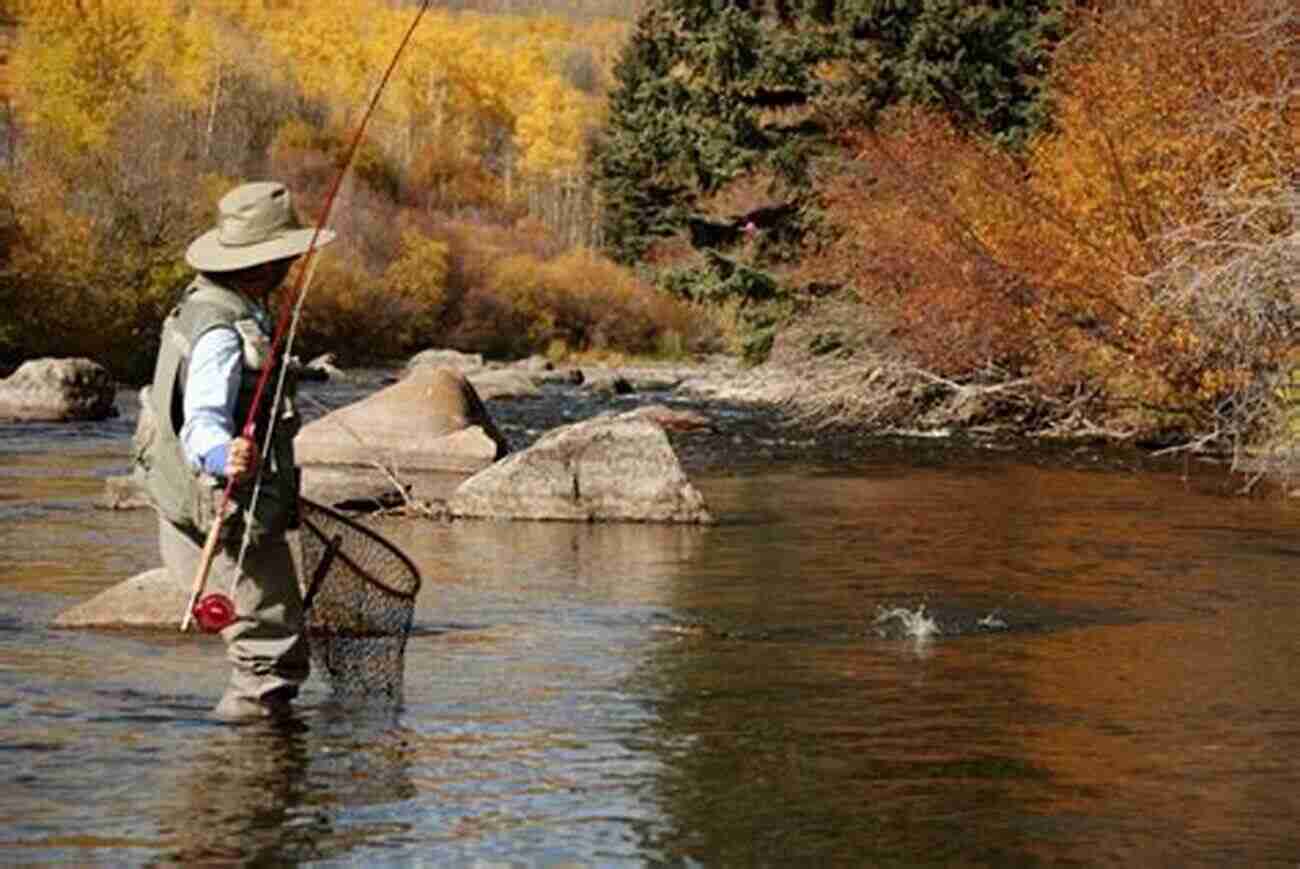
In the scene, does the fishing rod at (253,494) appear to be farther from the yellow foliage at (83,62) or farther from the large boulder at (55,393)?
the yellow foliage at (83,62)

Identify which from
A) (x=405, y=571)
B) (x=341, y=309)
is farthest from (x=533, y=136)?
(x=405, y=571)

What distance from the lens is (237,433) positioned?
27.8 feet

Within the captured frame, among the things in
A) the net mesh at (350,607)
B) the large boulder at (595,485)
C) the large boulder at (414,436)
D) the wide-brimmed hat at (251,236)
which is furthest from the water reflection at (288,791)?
the large boulder at (414,436)

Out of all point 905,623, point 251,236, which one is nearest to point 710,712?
point 251,236

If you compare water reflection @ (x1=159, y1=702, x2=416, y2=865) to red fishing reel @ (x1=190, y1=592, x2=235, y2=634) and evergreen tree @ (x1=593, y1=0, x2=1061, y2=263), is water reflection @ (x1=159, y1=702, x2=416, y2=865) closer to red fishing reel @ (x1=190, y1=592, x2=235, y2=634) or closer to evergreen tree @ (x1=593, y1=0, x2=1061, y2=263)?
red fishing reel @ (x1=190, y1=592, x2=235, y2=634)

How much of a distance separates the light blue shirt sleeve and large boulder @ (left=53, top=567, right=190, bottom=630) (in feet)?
10.8

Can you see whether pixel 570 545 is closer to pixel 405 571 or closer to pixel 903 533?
pixel 903 533

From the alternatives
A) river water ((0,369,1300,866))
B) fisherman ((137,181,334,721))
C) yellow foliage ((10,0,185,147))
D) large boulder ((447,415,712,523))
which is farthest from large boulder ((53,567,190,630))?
yellow foliage ((10,0,185,147))

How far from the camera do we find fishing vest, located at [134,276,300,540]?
8391 millimetres

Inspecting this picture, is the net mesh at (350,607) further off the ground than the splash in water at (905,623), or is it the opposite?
the net mesh at (350,607)

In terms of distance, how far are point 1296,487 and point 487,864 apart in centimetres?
1502

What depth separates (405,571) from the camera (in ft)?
31.9

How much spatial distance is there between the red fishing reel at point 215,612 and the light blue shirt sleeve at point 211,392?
18.8 inches

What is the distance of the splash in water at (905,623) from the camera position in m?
12.1
